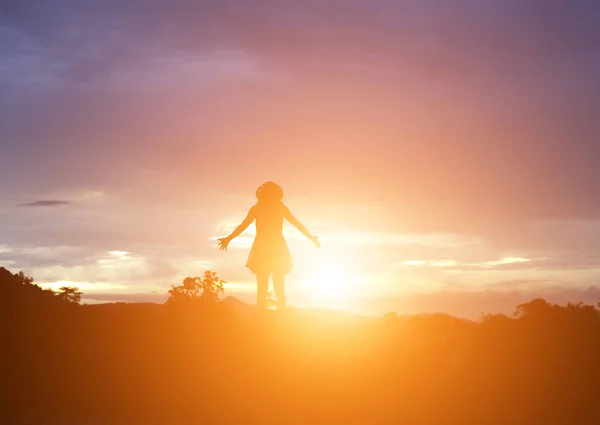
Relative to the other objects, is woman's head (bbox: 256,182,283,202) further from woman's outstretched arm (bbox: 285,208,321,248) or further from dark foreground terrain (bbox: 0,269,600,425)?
dark foreground terrain (bbox: 0,269,600,425)

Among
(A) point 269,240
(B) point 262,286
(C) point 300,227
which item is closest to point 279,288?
(B) point 262,286

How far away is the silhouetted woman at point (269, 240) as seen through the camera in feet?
68.0

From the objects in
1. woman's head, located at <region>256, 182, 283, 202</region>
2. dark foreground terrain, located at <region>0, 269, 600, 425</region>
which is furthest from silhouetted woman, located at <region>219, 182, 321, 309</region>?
dark foreground terrain, located at <region>0, 269, 600, 425</region>

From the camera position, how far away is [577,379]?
19078 mm

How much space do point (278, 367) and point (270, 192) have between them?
5.75 meters

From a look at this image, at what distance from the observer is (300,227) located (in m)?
21.9

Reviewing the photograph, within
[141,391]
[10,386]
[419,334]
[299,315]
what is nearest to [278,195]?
[299,315]

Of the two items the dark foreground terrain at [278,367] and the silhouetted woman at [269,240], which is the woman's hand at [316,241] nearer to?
the silhouetted woman at [269,240]

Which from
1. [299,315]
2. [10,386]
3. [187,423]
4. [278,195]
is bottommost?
[187,423]

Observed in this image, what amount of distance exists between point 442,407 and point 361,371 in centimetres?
226

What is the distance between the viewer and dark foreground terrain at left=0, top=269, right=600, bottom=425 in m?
A: 16.4

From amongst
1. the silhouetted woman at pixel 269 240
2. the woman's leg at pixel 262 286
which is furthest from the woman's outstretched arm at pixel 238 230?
the woman's leg at pixel 262 286

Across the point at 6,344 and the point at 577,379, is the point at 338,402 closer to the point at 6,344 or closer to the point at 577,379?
the point at 577,379

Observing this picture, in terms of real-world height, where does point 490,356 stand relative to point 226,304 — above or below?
below
